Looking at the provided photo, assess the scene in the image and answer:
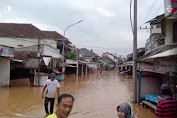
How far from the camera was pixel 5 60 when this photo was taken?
810 inches

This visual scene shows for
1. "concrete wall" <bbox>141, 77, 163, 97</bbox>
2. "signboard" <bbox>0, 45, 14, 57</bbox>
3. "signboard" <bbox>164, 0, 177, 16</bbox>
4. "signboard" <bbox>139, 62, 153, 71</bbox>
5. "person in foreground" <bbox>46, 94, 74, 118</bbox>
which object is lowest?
"concrete wall" <bbox>141, 77, 163, 97</bbox>

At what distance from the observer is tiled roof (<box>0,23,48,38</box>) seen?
36625 mm

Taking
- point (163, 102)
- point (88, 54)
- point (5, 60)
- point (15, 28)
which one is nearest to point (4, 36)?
point (15, 28)

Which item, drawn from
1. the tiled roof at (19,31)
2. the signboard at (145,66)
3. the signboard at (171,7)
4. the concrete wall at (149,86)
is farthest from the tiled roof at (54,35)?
the signboard at (171,7)

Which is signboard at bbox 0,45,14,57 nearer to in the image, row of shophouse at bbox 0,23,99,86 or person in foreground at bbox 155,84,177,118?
row of shophouse at bbox 0,23,99,86

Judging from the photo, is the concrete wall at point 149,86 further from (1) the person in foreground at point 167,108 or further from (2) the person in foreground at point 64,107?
(2) the person in foreground at point 64,107

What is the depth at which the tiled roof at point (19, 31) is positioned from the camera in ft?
120

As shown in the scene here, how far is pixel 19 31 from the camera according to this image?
38.0 metres

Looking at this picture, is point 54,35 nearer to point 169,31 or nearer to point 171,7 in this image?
point 169,31

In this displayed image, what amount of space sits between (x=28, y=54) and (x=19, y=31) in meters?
15.3

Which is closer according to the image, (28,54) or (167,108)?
(167,108)

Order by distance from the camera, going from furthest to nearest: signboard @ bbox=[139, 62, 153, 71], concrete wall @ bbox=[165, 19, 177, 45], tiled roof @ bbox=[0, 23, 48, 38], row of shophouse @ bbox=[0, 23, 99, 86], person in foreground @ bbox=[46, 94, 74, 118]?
tiled roof @ bbox=[0, 23, 48, 38] → row of shophouse @ bbox=[0, 23, 99, 86] → signboard @ bbox=[139, 62, 153, 71] → concrete wall @ bbox=[165, 19, 177, 45] → person in foreground @ bbox=[46, 94, 74, 118]

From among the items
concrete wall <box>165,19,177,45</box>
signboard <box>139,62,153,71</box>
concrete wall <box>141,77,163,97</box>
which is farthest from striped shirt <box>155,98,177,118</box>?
concrete wall <box>141,77,163,97</box>

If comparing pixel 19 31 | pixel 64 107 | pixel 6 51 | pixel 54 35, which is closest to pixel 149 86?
pixel 64 107
